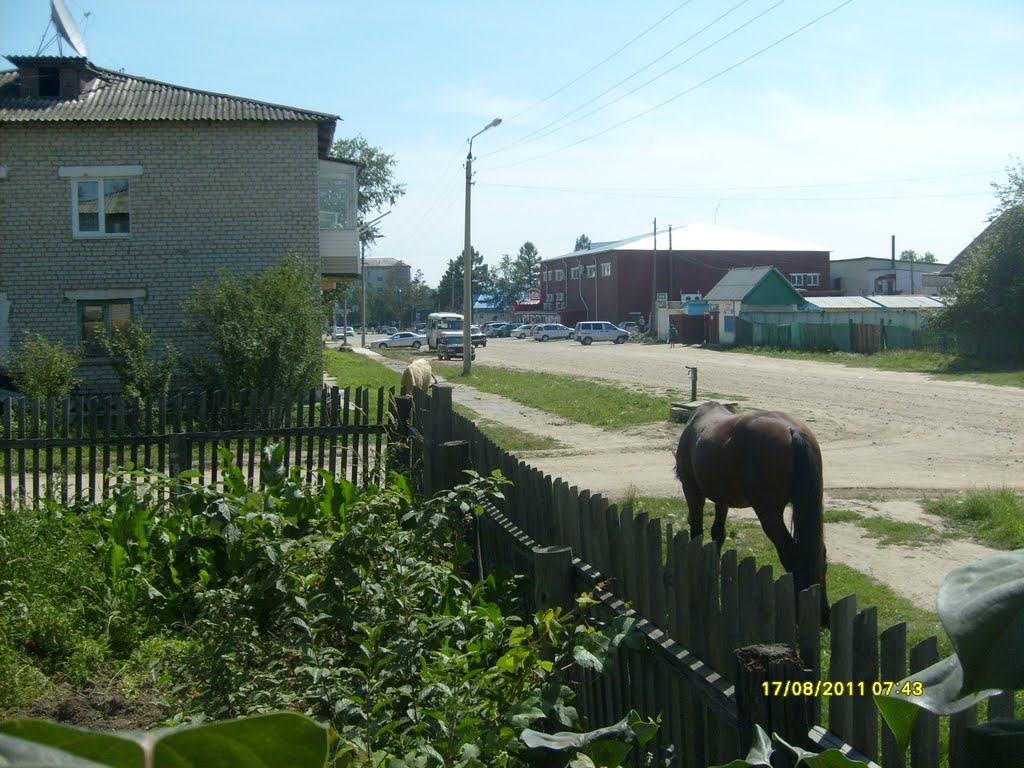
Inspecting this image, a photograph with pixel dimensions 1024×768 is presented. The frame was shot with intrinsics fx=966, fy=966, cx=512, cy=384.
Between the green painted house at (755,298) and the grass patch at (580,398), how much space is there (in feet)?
78.0

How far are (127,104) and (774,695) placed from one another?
908 inches

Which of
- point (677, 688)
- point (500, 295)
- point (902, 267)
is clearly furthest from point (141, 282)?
point (500, 295)

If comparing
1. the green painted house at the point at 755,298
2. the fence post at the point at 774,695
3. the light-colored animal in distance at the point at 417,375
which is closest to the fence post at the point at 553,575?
the fence post at the point at 774,695

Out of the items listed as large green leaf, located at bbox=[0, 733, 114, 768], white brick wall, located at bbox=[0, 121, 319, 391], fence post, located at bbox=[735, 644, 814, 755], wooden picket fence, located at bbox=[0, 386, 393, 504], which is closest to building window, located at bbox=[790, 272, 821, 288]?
white brick wall, located at bbox=[0, 121, 319, 391]

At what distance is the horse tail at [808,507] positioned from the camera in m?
5.93

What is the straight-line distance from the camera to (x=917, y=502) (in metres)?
10.8

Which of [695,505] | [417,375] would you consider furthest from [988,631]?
[417,375]

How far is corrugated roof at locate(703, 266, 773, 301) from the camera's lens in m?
55.7

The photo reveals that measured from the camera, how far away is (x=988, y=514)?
955cm

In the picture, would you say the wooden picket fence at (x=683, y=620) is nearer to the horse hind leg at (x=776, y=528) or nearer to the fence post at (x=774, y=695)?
the fence post at (x=774, y=695)

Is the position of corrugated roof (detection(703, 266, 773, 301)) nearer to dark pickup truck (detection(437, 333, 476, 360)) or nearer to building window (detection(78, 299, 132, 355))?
dark pickup truck (detection(437, 333, 476, 360))

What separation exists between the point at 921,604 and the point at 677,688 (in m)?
4.13

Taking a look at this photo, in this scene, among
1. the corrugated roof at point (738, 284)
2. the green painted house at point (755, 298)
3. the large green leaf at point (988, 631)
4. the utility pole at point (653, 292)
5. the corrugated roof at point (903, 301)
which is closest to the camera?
the large green leaf at point (988, 631)

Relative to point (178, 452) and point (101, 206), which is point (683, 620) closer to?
point (178, 452)
